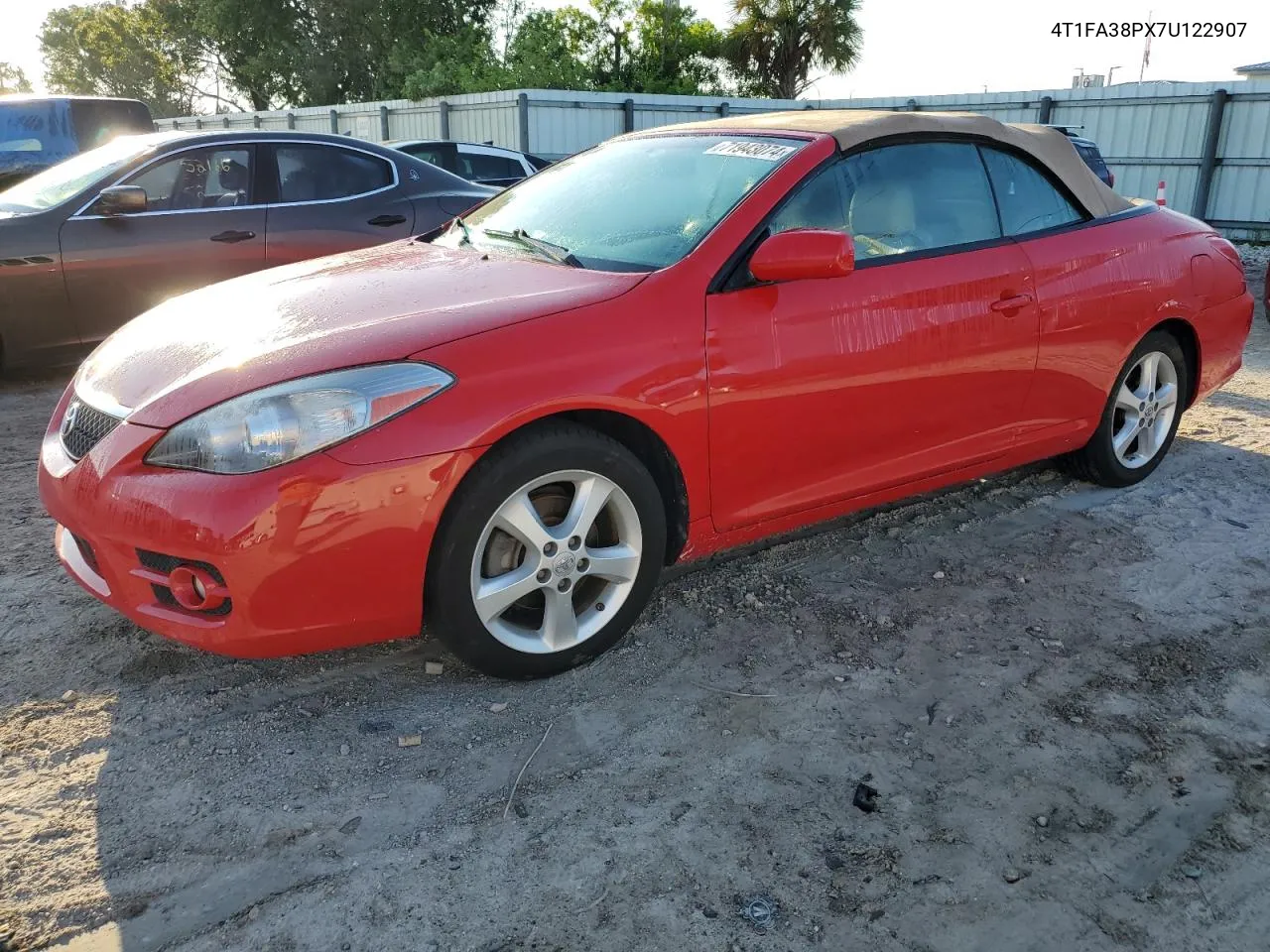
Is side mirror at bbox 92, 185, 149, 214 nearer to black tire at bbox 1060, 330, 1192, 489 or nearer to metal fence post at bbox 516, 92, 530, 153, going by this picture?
black tire at bbox 1060, 330, 1192, 489

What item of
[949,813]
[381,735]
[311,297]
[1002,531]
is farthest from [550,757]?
[1002,531]

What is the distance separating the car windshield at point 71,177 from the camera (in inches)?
233

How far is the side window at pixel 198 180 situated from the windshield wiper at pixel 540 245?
3.09 metres

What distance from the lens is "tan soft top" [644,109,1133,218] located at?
355 centimetres

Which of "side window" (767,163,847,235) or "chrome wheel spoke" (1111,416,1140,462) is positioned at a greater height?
"side window" (767,163,847,235)

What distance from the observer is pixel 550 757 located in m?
2.59

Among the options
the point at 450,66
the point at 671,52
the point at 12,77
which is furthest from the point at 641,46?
the point at 12,77

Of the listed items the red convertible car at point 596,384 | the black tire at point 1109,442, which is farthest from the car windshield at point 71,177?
the black tire at point 1109,442

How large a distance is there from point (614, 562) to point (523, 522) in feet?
1.13

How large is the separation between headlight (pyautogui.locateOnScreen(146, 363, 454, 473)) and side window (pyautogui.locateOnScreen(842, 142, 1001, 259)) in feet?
5.55

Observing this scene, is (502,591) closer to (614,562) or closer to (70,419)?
(614,562)

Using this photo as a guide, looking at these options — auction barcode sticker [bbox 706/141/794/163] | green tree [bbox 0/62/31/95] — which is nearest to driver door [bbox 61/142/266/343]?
auction barcode sticker [bbox 706/141/794/163]

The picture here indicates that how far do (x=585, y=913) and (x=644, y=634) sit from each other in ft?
4.03

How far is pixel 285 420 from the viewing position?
2496mm
